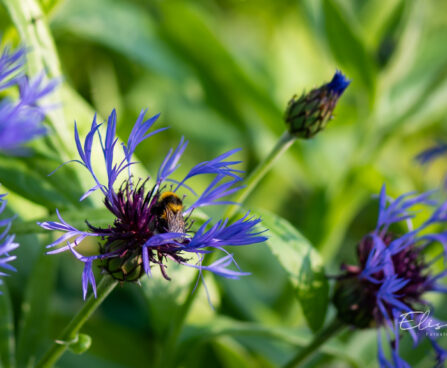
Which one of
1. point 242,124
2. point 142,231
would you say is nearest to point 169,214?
point 142,231

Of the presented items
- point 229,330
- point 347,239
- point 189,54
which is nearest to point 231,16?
point 189,54

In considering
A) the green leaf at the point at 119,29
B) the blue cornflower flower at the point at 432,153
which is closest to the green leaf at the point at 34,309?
the green leaf at the point at 119,29

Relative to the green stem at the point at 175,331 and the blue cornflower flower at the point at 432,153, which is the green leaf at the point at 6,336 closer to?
the green stem at the point at 175,331

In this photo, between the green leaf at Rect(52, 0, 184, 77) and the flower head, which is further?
the green leaf at Rect(52, 0, 184, 77)

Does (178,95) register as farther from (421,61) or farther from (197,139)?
(421,61)

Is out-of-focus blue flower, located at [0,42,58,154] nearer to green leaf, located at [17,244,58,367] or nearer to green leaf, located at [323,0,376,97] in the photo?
green leaf, located at [17,244,58,367]

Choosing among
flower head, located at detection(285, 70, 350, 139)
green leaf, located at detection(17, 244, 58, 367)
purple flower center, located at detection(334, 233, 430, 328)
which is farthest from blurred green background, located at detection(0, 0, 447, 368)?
flower head, located at detection(285, 70, 350, 139)

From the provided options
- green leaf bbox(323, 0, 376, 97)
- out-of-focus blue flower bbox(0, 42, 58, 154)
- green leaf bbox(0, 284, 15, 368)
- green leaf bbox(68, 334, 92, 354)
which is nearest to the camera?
out-of-focus blue flower bbox(0, 42, 58, 154)

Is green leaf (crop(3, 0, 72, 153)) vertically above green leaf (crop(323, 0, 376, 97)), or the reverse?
green leaf (crop(3, 0, 72, 153))
